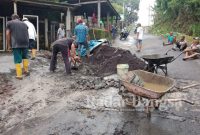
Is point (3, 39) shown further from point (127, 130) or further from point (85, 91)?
point (127, 130)

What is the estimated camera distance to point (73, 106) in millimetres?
8359

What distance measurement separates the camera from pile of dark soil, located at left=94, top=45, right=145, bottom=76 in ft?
43.2

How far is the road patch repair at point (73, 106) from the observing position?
7090 millimetres

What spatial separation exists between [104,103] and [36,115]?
191 cm

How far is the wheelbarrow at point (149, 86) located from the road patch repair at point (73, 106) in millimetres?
321

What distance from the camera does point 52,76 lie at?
37.6 ft

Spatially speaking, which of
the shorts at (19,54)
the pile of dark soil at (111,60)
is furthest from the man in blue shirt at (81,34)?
the shorts at (19,54)

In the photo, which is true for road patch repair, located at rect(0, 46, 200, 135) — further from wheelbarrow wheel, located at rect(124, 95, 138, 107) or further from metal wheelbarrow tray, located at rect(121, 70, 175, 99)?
metal wheelbarrow tray, located at rect(121, 70, 175, 99)

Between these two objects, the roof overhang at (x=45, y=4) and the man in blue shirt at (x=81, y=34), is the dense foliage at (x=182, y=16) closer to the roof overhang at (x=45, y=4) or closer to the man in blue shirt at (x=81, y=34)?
the roof overhang at (x=45, y=4)

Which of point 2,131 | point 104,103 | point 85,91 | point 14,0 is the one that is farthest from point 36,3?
point 2,131

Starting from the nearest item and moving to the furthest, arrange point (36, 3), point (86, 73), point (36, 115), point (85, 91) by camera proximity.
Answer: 1. point (36, 115)
2. point (85, 91)
3. point (86, 73)
4. point (36, 3)

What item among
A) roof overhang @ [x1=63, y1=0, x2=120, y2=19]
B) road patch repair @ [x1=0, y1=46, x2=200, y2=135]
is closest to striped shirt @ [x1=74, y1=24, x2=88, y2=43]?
road patch repair @ [x1=0, y1=46, x2=200, y2=135]

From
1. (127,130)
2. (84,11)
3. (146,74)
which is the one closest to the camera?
(127,130)

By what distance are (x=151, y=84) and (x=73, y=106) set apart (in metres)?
2.10
